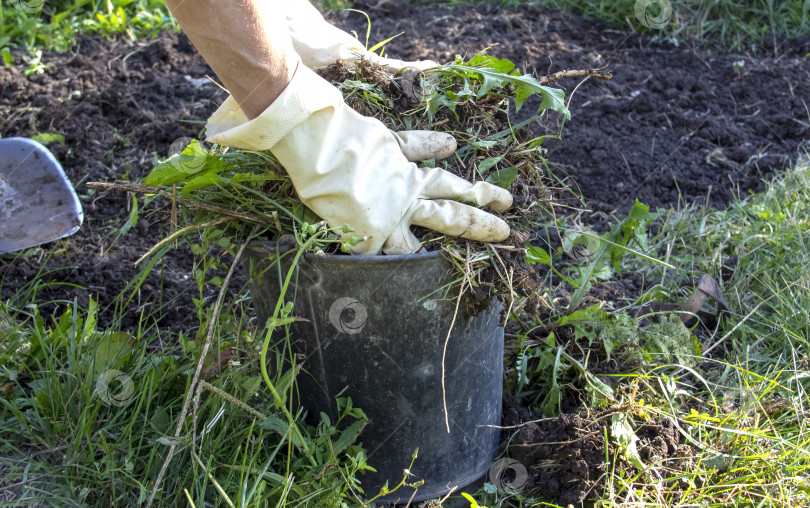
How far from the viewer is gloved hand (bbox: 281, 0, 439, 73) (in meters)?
1.86

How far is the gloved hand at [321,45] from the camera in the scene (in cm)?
186

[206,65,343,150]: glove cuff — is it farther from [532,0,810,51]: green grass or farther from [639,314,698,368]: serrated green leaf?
[532,0,810,51]: green grass

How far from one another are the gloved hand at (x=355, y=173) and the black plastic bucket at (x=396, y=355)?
0.10 meters

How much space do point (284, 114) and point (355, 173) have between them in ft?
0.66

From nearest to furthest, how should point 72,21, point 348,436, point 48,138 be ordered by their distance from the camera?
point 348,436
point 48,138
point 72,21

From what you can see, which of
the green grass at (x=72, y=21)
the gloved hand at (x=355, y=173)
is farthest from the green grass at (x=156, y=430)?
the green grass at (x=72, y=21)

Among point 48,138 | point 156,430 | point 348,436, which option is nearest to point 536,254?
point 348,436

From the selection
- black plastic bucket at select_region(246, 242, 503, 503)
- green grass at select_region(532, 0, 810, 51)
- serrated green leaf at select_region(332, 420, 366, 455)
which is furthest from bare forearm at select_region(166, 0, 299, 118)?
green grass at select_region(532, 0, 810, 51)

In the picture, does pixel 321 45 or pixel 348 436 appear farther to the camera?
pixel 321 45

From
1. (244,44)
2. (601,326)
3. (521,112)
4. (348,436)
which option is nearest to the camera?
(244,44)

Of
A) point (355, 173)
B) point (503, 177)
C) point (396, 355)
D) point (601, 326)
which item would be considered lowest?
point (601, 326)

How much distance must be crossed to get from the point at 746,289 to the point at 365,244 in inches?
65.3

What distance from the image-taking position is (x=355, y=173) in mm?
1520

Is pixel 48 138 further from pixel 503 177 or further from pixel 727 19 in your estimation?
pixel 727 19
